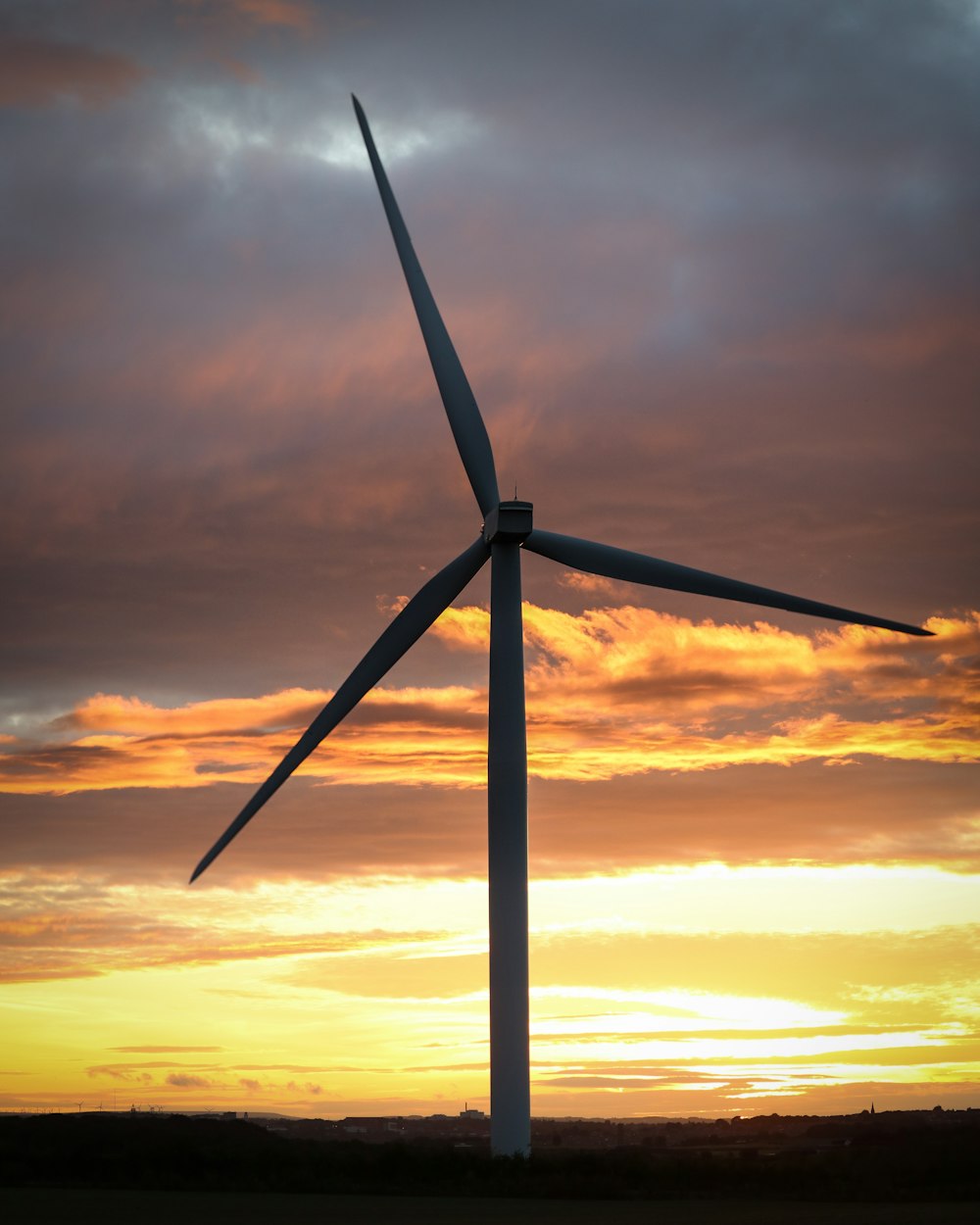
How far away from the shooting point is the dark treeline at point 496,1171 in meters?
51.8

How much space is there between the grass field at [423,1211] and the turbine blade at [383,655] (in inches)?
495

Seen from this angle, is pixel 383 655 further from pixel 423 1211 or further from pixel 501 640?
pixel 423 1211

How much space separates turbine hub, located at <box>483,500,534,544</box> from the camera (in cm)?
5891

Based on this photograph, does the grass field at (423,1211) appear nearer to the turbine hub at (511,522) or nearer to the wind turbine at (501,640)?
the wind turbine at (501,640)

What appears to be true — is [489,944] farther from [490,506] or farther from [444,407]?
[444,407]

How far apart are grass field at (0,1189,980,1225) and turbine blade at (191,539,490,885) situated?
12.6 metres

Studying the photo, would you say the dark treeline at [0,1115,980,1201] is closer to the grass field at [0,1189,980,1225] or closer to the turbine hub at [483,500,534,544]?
the grass field at [0,1189,980,1225]

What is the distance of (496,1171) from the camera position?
53.2 metres

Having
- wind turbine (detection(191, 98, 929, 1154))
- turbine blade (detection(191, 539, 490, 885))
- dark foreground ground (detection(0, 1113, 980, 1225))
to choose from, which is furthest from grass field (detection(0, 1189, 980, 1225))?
turbine blade (detection(191, 539, 490, 885))

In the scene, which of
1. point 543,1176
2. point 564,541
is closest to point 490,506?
point 564,541

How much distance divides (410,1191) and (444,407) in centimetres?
2914

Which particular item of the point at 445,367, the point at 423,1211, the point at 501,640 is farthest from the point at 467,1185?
the point at 445,367

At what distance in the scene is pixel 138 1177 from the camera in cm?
5844

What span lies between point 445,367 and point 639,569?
37.4 feet
